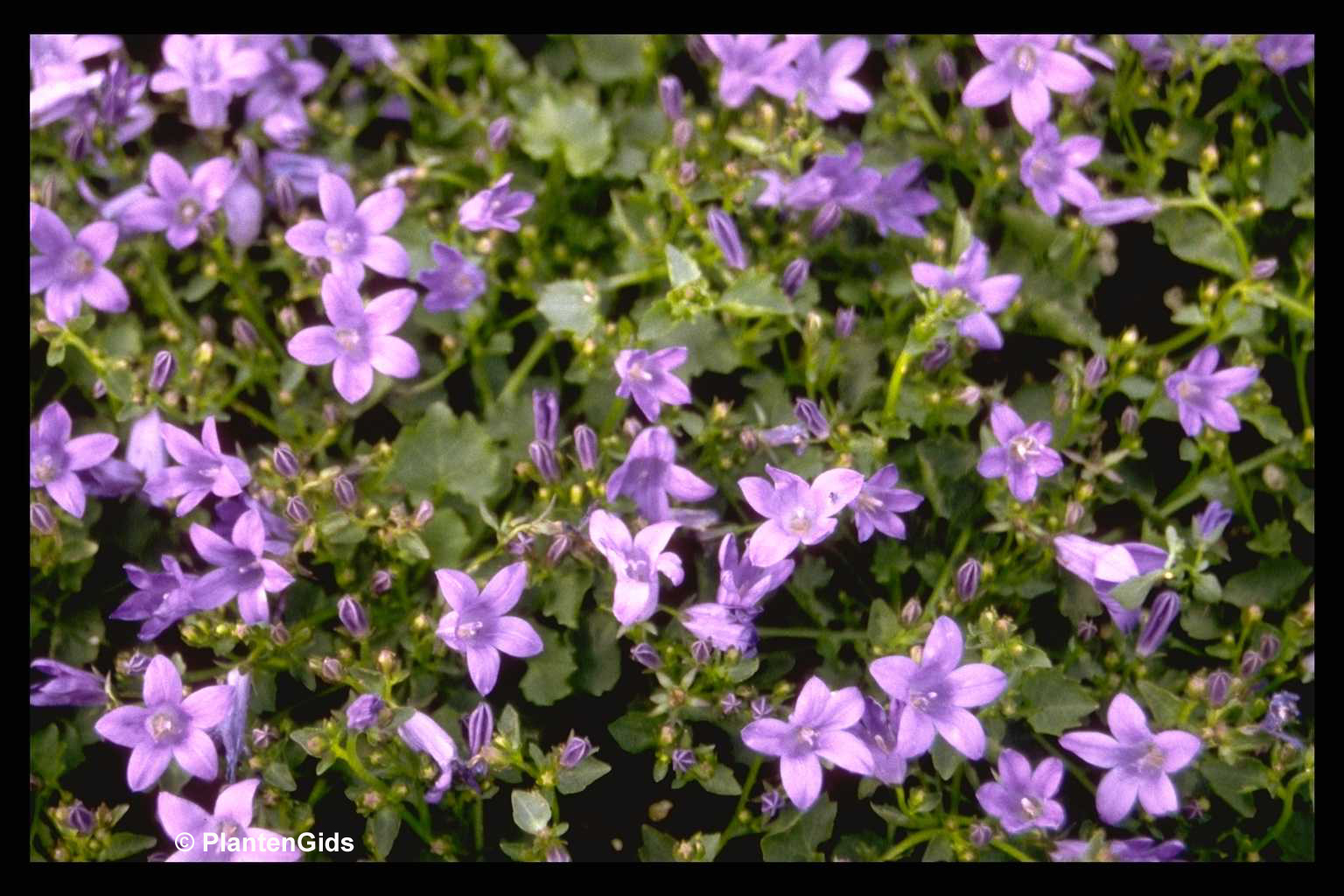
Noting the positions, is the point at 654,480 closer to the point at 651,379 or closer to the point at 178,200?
the point at 651,379

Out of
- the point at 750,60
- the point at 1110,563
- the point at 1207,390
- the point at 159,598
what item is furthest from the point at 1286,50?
the point at 159,598

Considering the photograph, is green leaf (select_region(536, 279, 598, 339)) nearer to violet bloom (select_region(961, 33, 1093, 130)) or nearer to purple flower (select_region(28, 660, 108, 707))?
violet bloom (select_region(961, 33, 1093, 130))

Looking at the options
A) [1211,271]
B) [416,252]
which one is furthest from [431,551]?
[1211,271]

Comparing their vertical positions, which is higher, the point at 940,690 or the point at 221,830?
the point at 940,690

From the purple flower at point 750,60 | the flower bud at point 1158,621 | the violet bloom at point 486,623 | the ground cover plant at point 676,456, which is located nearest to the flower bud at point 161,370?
the ground cover plant at point 676,456

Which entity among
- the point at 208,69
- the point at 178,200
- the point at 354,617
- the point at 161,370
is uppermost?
the point at 208,69

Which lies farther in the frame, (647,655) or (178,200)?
(178,200)

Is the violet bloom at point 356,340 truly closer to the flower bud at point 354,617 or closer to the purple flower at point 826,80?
the flower bud at point 354,617
